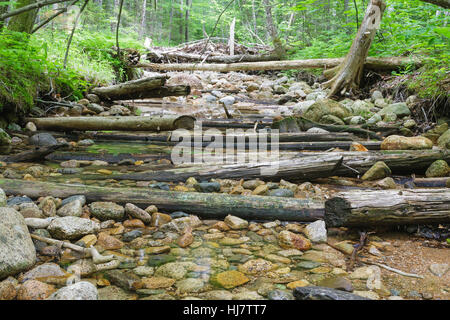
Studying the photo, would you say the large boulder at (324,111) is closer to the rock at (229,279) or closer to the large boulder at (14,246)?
the rock at (229,279)

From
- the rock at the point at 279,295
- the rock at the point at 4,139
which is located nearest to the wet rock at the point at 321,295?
the rock at the point at 279,295

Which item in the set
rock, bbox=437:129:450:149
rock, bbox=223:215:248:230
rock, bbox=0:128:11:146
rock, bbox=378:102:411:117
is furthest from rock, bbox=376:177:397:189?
rock, bbox=0:128:11:146

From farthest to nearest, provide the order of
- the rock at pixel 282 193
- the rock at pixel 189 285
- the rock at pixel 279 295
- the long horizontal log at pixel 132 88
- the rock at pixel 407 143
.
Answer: the long horizontal log at pixel 132 88 < the rock at pixel 407 143 < the rock at pixel 282 193 < the rock at pixel 189 285 < the rock at pixel 279 295

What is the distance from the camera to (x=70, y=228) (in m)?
2.45

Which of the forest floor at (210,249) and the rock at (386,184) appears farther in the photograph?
the rock at (386,184)

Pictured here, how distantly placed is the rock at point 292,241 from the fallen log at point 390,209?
336mm

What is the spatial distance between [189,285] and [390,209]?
1693mm

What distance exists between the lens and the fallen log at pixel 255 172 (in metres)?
3.76

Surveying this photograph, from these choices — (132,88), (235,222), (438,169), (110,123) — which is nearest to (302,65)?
(132,88)

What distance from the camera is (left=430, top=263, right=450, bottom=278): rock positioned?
2100 mm

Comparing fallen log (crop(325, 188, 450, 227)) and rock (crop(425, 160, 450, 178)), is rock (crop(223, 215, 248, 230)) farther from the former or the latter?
rock (crop(425, 160, 450, 178))

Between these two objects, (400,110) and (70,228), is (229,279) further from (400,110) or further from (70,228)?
(400,110)

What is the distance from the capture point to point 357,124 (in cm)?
677
